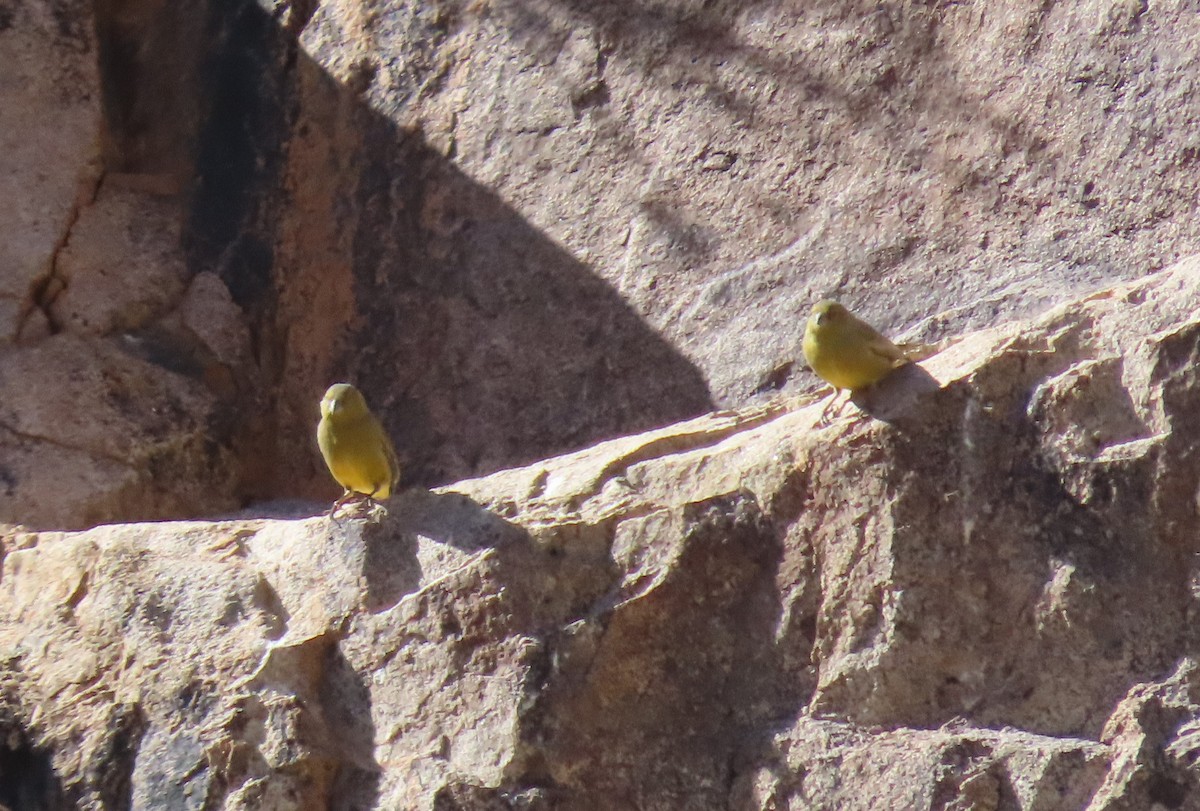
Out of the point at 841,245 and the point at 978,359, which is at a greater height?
the point at 841,245

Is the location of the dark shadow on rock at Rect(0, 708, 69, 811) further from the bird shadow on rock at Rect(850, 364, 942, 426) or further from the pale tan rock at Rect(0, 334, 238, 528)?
the bird shadow on rock at Rect(850, 364, 942, 426)

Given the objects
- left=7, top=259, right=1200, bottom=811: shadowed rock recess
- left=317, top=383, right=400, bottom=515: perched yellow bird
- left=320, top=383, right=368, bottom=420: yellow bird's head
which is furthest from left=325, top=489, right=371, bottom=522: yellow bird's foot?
left=7, top=259, right=1200, bottom=811: shadowed rock recess

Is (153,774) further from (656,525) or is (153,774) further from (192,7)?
(192,7)

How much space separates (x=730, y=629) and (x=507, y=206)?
310 cm

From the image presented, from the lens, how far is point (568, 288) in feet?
21.4

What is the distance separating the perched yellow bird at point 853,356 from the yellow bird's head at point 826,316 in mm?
25

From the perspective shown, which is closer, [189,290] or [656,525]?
[656,525]

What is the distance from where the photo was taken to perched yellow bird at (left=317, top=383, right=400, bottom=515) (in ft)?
17.4

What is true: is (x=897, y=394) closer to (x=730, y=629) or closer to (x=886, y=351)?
(x=886, y=351)

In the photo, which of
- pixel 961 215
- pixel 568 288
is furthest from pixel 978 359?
pixel 568 288

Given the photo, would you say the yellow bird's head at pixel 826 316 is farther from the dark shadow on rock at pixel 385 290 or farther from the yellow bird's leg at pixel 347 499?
the yellow bird's leg at pixel 347 499

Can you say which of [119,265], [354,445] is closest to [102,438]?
[119,265]

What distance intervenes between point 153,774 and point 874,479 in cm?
210

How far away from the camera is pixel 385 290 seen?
22.6ft
